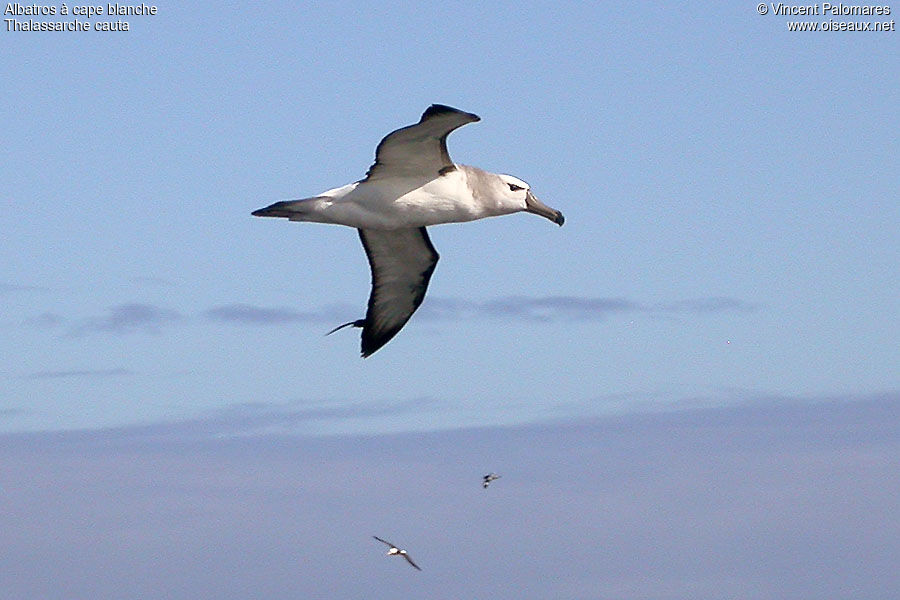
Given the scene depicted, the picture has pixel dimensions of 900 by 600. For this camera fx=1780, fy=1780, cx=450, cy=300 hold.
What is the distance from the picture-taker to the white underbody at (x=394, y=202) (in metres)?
25.2

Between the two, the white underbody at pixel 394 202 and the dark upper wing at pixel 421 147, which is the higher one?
the dark upper wing at pixel 421 147

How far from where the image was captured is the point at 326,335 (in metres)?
26.9

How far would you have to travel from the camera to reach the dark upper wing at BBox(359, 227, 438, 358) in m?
28.3

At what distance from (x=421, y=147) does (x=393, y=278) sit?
4.51 m

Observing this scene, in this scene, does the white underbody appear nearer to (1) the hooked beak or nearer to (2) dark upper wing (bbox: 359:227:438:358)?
(1) the hooked beak

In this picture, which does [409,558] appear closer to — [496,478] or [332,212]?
[496,478]

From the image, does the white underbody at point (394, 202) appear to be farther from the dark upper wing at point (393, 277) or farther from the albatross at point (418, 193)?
the dark upper wing at point (393, 277)

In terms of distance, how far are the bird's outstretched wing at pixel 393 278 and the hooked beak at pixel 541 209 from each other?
2236 millimetres

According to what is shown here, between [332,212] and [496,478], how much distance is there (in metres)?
8.05

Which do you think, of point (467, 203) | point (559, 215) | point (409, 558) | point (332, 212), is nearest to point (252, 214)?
point (332, 212)

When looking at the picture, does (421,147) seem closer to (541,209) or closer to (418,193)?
(418,193)

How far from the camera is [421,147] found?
24.6 m

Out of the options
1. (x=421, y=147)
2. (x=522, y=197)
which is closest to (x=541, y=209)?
(x=522, y=197)

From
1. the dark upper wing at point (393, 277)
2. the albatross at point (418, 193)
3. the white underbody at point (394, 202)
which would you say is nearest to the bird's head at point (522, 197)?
the albatross at point (418, 193)
